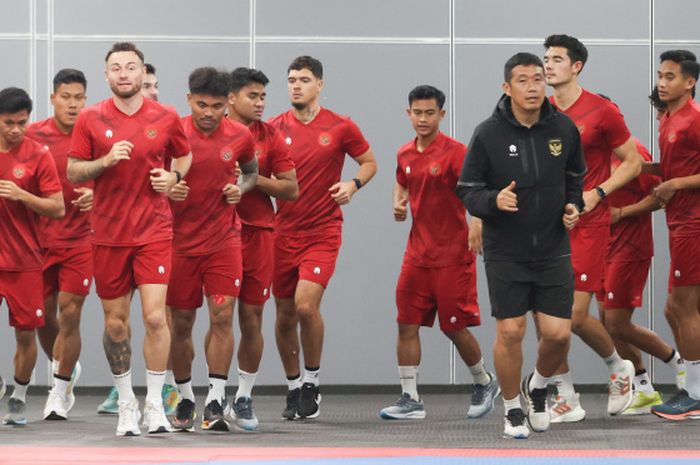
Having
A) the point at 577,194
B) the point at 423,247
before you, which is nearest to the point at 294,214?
the point at 423,247

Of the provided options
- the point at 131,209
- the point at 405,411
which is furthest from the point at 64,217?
the point at 405,411

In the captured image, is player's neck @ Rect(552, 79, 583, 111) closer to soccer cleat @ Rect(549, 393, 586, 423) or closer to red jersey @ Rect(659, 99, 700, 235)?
red jersey @ Rect(659, 99, 700, 235)

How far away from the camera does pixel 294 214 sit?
918 cm

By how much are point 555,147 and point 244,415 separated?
96.5 inches

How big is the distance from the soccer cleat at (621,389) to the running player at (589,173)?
67mm

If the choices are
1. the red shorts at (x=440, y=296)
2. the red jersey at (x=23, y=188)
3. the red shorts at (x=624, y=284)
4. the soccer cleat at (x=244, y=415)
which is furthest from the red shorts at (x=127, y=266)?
the red shorts at (x=624, y=284)

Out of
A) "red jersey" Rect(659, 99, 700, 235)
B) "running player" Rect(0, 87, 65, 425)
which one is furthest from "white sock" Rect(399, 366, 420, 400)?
"running player" Rect(0, 87, 65, 425)

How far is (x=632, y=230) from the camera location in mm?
9336

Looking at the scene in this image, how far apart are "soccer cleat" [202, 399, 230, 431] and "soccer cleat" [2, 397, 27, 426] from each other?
131cm

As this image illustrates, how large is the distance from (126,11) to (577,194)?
4848 mm

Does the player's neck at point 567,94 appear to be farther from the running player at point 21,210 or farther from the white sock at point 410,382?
→ the running player at point 21,210

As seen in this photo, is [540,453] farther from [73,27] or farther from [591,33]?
[73,27]

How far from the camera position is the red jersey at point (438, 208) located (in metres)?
9.12

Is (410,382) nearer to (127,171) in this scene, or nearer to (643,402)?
(643,402)
